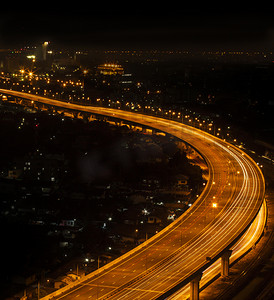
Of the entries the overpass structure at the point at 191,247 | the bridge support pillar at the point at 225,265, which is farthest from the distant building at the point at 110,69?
the bridge support pillar at the point at 225,265

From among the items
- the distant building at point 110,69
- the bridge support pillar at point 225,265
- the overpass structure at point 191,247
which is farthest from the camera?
the distant building at point 110,69

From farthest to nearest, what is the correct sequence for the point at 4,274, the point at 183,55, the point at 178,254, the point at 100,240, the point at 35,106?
the point at 183,55 < the point at 35,106 < the point at 100,240 < the point at 4,274 < the point at 178,254

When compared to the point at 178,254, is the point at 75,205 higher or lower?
lower

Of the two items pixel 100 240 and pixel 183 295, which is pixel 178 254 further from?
pixel 100 240

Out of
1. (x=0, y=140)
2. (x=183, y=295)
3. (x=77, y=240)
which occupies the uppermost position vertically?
(x=183, y=295)

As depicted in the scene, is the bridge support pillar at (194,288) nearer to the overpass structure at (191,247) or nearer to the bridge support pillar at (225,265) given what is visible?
the overpass structure at (191,247)

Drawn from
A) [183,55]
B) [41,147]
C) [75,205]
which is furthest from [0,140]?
[183,55]

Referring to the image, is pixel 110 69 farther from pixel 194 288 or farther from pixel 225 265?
pixel 194 288

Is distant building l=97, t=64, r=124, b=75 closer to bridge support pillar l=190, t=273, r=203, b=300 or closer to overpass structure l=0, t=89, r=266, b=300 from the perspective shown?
overpass structure l=0, t=89, r=266, b=300

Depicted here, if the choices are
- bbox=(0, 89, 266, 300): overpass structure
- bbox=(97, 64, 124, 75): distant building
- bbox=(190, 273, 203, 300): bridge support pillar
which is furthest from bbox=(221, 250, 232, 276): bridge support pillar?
bbox=(97, 64, 124, 75): distant building
